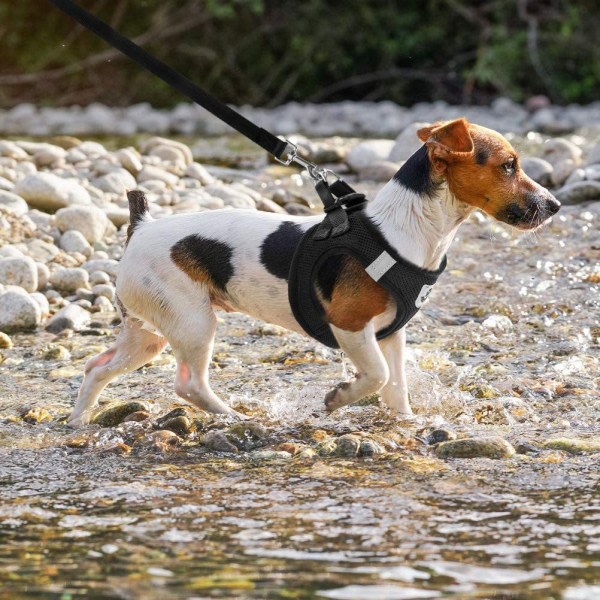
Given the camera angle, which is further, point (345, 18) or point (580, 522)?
point (345, 18)

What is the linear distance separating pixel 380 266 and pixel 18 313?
9.24 feet

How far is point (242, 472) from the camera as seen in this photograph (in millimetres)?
4500

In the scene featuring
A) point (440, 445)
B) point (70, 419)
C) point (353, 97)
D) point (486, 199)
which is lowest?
point (70, 419)

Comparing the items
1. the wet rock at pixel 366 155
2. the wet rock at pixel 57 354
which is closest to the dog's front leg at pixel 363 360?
the wet rock at pixel 57 354

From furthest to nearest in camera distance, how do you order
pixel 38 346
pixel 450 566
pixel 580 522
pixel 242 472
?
pixel 38 346, pixel 242 472, pixel 580 522, pixel 450 566

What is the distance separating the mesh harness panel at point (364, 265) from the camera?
4.59 metres

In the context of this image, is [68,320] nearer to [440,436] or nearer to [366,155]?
[440,436]

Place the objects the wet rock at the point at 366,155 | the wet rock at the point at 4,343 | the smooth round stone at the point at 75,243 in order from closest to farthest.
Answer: the wet rock at the point at 4,343
the smooth round stone at the point at 75,243
the wet rock at the point at 366,155

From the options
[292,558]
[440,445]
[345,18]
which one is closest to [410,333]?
[440,445]

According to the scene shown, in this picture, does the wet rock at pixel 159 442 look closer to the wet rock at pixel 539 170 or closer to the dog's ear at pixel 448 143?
the dog's ear at pixel 448 143

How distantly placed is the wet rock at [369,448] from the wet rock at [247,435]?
43 cm

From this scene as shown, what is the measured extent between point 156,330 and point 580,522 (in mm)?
2072

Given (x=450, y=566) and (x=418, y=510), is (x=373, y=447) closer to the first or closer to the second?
(x=418, y=510)

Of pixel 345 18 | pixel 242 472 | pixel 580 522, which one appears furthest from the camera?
pixel 345 18
